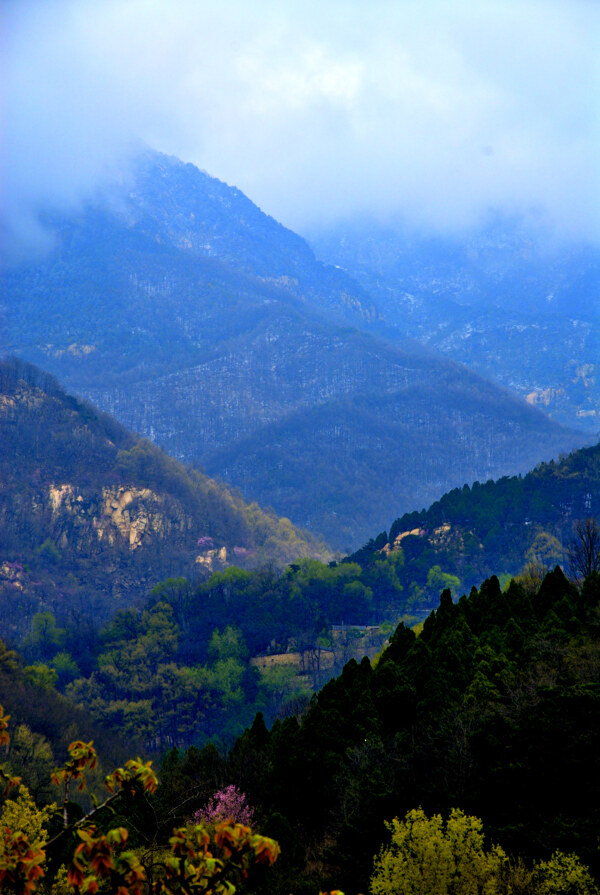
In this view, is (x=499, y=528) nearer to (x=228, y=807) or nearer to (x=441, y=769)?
(x=228, y=807)

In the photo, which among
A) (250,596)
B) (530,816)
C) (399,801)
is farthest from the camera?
(250,596)

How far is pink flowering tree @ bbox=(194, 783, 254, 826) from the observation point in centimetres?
4284

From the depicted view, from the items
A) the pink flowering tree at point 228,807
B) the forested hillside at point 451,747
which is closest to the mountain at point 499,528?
the forested hillside at point 451,747

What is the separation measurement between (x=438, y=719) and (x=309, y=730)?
748 cm

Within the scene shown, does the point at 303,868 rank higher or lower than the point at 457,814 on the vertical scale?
lower

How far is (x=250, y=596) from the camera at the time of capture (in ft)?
466

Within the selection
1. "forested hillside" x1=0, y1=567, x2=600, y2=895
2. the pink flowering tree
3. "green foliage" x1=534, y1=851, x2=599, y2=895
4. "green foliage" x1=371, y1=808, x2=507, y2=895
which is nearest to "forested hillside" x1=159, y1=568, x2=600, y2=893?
"forested hillside" x1=0, y1=567, x2=600, y2=895

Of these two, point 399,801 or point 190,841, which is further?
point 399,801

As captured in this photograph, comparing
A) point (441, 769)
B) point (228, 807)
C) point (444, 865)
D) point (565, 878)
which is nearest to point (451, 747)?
point (441, 769)

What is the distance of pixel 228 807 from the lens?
43.8 m

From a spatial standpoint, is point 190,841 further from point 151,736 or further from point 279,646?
Result: point 279,646

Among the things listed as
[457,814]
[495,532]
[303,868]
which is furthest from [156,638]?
[457,814]

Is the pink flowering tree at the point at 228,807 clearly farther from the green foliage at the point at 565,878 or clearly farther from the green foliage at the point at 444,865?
the green foliage at the point at 565,878

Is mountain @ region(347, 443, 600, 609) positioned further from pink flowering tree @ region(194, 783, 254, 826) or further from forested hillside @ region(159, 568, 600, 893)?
pink flowering tree @ region(194, 783, 254, 826)
